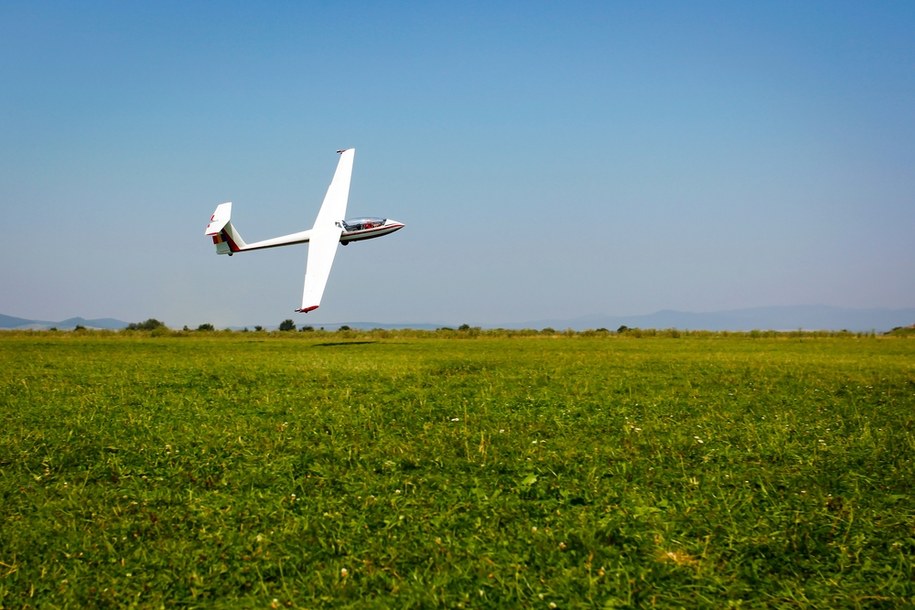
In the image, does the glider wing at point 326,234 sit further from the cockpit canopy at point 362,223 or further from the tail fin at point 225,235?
the tail fin at point 225,235

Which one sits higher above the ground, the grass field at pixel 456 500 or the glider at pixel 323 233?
the glider at pixel 323 233

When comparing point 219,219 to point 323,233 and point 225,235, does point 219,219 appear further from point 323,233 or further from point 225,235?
point 323,233

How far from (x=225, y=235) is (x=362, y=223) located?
14.4 m

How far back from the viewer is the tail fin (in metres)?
57.3

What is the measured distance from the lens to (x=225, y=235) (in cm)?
5759

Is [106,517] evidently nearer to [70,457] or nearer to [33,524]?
[33,524]

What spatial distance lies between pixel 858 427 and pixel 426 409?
331 inches

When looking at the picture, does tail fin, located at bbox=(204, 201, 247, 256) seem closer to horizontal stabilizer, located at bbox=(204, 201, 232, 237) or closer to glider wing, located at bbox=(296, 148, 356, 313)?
horizontal stabilizer, located at bbox=(204, 201, 232, 237)

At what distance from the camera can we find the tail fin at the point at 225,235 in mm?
57312

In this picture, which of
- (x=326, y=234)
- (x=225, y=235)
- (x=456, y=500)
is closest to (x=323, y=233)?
(x=326, y=234)

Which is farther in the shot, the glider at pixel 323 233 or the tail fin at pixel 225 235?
the tail fin at pixel 225 235

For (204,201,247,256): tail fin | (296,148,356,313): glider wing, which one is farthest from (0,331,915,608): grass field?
(204,201,247,256): tail fin

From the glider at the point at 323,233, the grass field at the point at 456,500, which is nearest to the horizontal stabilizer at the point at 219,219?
the glider at the point at 323,233

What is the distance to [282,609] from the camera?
20.2 feet
